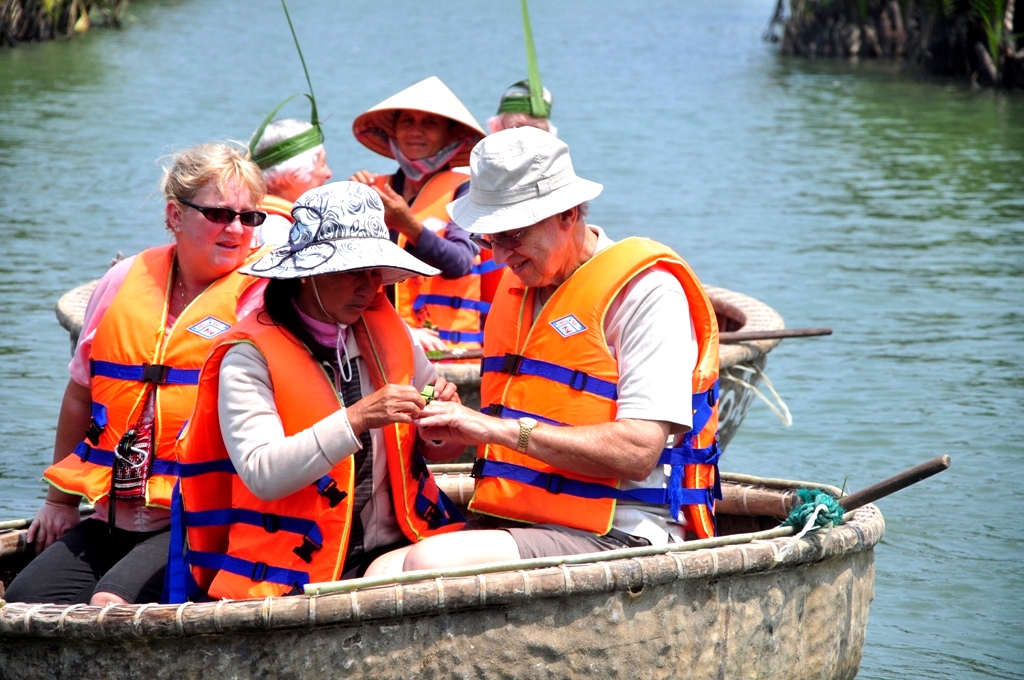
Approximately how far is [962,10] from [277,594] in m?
24.7

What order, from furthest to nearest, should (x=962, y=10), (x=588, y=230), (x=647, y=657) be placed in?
(x=962, y=10), (x=588, y=230), (x=647, y=657)

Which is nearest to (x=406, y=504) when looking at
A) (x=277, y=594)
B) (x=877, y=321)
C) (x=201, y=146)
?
(x=277, y=594)

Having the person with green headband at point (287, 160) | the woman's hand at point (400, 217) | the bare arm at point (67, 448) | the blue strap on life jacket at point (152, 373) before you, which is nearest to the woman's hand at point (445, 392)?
the blue strap on life jacket at point (152, 373)

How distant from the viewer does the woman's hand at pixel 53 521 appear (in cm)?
420

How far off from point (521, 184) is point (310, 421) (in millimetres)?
799

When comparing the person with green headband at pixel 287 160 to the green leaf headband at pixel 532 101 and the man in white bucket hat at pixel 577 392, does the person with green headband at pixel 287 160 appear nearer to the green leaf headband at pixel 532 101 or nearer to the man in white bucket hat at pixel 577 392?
the green leaf headband at pixel 532 101

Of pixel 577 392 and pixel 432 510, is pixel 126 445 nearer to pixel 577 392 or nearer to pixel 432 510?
pixel 432 510

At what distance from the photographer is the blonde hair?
3.96m

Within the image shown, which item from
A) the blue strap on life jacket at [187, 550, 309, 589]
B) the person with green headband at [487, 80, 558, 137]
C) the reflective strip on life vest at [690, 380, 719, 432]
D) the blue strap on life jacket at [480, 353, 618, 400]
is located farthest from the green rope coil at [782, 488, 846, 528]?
the person with green headband at [487, 80, 558, 137]

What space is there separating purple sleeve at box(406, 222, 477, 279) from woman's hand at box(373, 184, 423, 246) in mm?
46

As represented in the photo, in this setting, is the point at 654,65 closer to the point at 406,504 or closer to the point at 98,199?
the point at 98,199

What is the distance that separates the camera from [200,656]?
133 inches

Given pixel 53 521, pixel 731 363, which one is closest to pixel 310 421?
pixel 53 521

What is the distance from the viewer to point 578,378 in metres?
3.70
